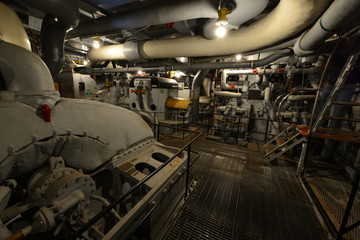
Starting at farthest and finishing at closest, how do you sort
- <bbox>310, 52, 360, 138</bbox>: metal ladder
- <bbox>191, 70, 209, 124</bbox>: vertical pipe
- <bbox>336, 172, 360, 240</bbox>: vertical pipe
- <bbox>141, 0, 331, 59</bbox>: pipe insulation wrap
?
1. <bbox>191, 70, 209, 124</bbox>: vertical pipe
2. <bbox>310, 52, 360, 138</bbox>: metal ladder
3. <bbox>141, 0, 331, 59</bbox>: pipe insulation wrap
4. <bbox>336, 172, 360, 240</bbox>: vertical pipe

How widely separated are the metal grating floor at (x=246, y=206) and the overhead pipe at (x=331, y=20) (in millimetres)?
2471

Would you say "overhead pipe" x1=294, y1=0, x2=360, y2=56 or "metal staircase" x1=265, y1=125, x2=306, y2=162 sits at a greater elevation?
"overhead pipe" x1=294, y1=0, x2=360, y2=56

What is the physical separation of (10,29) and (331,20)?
3408 mm

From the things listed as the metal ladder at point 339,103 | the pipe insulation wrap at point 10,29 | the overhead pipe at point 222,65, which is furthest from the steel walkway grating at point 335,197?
the pipe insulation wrap at point 10,29

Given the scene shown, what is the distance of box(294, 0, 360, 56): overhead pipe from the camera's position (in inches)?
53.3

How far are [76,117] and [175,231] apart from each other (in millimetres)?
1770

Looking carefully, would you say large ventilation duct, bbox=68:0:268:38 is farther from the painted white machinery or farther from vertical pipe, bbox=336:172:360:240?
vertical pipe, bbox=336:172:360:240

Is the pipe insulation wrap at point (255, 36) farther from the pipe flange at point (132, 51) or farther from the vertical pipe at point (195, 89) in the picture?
the vertical pipe at point (195, 89)

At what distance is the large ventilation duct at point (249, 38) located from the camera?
178 cm

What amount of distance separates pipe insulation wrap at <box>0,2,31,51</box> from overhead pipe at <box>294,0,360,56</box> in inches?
128

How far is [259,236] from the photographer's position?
1836 millimetres

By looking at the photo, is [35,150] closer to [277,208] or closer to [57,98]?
[57,98]

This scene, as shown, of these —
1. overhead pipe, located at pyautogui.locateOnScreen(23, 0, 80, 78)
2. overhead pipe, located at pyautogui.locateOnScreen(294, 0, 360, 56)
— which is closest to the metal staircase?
overhead pipe, located at pyautogui.locateOnScreen(294, 0, 360, 56)

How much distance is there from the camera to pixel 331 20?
1595 millimetres
